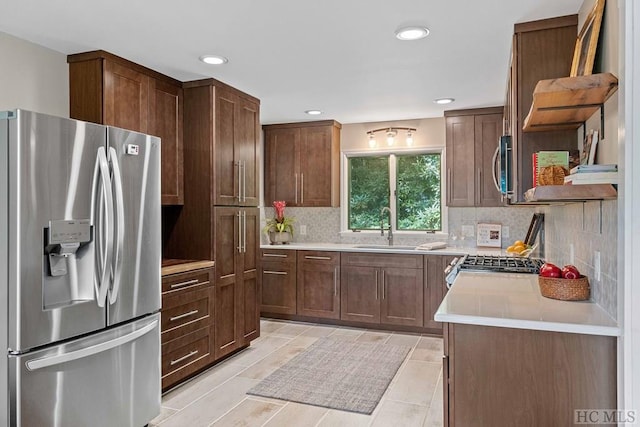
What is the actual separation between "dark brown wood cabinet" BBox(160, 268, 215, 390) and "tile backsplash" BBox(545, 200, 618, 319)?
248cm

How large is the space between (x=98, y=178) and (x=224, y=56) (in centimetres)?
126

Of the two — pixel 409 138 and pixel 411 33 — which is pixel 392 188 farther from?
pixel 411 33

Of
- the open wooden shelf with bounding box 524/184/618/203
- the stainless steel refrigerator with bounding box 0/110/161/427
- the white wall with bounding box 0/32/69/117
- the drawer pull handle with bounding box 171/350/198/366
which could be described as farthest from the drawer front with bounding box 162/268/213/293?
the open wooden shelf with bounding box 524/184/618/203

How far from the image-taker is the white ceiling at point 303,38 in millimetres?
2254

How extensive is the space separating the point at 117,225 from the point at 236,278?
1.57 meters

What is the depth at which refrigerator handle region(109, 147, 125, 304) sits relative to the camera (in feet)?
7.63

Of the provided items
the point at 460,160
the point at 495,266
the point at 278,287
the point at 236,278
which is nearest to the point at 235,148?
the point at 236,278

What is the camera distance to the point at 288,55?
9.74 ft

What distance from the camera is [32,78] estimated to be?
8.90ft

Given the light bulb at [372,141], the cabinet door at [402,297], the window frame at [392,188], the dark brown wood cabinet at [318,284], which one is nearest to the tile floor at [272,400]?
the cabinet door at [402,297]

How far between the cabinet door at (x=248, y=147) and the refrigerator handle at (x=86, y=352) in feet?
5.26

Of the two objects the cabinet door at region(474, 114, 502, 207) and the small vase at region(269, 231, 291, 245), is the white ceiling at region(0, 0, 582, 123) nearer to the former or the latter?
the cabinet door at region(474, 114, 502, 207)

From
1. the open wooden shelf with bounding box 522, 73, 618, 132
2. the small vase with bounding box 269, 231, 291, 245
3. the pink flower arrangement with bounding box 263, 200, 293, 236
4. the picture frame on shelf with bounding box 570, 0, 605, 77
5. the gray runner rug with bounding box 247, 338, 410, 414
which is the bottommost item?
the gray runner rug with bounding box 247, 338, 410, 414

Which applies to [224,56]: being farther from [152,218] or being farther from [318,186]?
[318,186]
